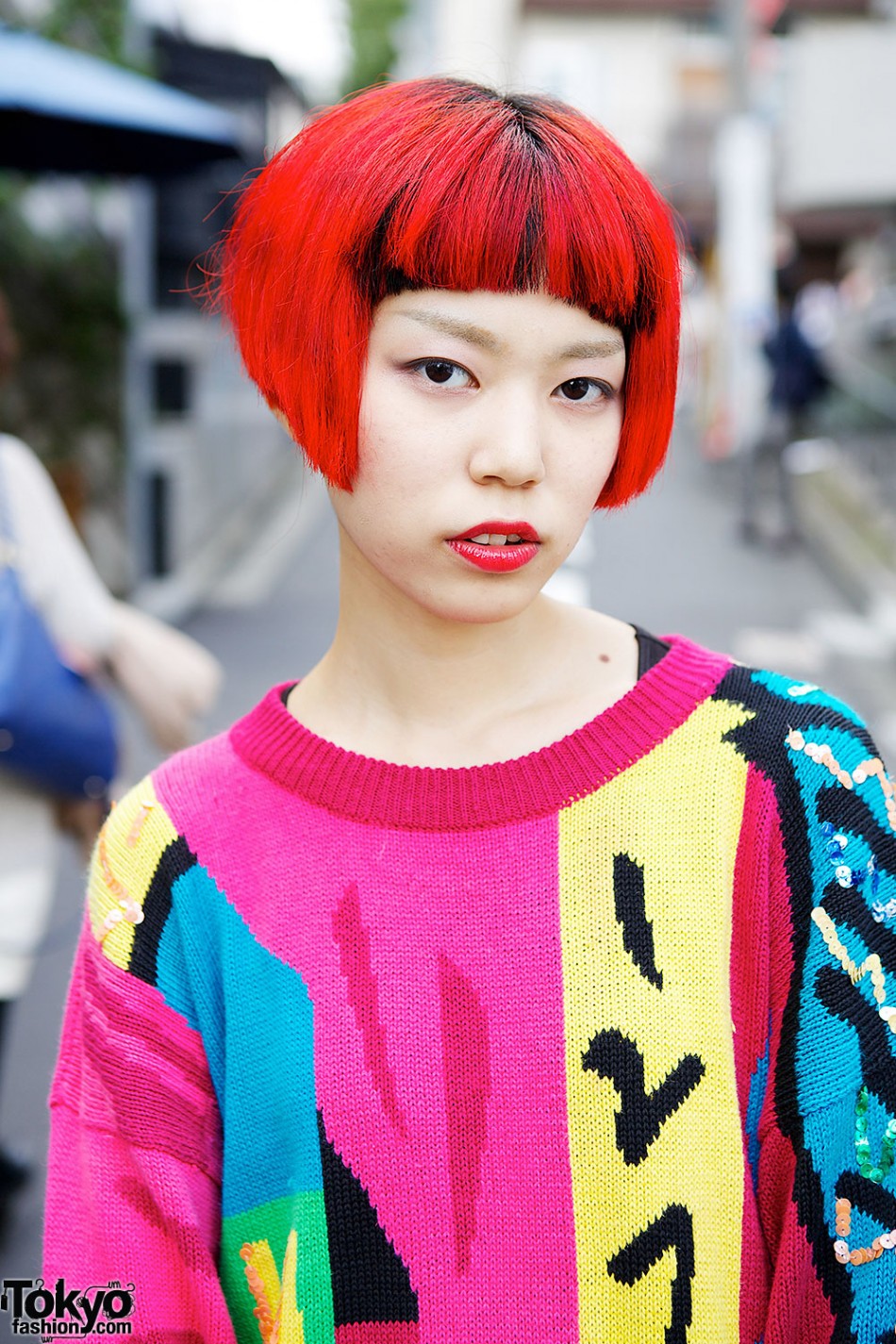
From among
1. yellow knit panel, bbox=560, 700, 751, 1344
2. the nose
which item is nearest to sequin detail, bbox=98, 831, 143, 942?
yellow knit panel, bbox=560, 700, 751, 1344

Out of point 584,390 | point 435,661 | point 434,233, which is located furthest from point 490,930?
point 434,233

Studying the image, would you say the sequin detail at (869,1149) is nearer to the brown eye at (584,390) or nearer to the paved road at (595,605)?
the brown eye at (584,390)

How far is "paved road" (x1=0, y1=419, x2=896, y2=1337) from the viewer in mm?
3943

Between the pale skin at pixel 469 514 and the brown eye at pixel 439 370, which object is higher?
the brown eye at pixel 439 370

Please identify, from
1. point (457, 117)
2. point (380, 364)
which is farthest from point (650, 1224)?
point (457, 117)

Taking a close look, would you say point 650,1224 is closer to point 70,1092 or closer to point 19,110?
point 70,1092

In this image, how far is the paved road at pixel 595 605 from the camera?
3943 mm

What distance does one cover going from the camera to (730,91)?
50.9 feet

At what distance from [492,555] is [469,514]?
45mm

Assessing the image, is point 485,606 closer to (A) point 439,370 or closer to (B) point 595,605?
(A) point 439,370

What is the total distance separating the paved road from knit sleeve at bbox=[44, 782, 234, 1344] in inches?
68.6

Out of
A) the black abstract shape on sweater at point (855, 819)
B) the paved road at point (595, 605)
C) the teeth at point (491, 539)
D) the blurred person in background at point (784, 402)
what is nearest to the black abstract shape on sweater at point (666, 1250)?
the black abstract shape on sweater at point (855, 819)

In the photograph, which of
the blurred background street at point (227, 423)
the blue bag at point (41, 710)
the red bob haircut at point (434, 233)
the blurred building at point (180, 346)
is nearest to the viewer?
the red bob haircut at point (434, 233)

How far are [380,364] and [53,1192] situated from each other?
838 mm
